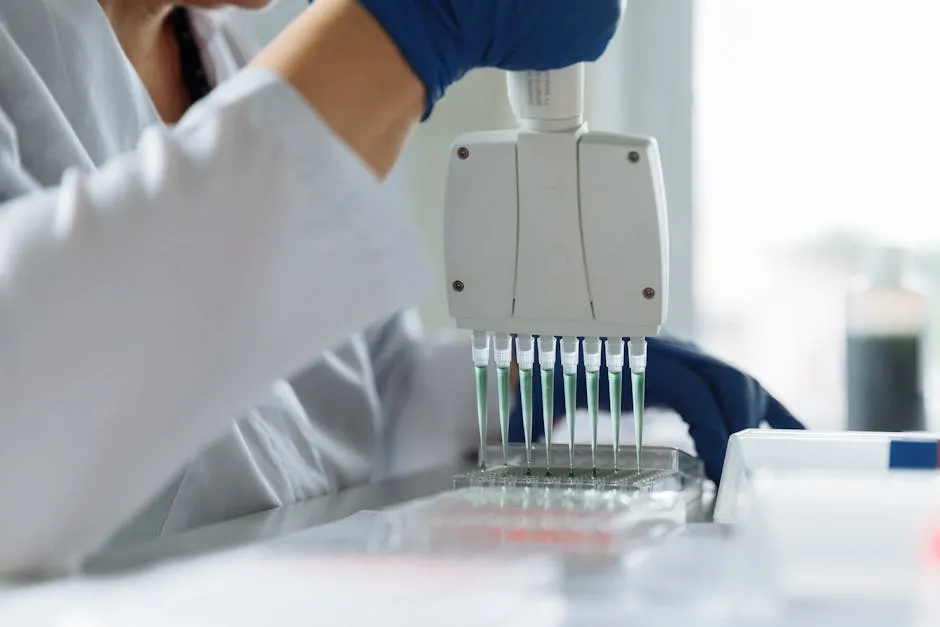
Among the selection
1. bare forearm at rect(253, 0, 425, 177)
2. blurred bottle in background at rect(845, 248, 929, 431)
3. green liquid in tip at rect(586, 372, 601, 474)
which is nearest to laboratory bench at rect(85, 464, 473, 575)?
green liquid in tip at rect(586, 372, 601, 474)

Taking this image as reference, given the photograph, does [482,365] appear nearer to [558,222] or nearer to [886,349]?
[558,222]

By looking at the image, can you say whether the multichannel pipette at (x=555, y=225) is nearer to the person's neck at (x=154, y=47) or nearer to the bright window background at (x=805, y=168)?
the person's neck at (x=154, y=47)

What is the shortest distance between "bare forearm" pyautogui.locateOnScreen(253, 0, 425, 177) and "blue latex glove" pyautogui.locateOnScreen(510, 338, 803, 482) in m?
0.43

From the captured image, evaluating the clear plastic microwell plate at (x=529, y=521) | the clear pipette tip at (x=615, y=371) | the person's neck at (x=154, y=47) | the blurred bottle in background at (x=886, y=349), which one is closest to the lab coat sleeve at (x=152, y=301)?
the clear plastic microwell plate at (x=529, y=521)

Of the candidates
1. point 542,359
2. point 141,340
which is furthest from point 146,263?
point 542,359

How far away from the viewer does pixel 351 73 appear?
2.04ft

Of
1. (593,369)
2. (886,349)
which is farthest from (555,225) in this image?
(886,349)

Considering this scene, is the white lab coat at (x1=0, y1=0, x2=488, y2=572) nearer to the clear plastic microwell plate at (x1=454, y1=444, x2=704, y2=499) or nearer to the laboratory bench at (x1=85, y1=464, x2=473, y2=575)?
the laboratory bench at (x1=85, y1=464, x2=473, y2=575)

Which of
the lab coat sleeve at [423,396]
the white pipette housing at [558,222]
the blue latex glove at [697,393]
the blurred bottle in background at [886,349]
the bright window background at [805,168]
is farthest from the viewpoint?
the bright window background at [805,168]

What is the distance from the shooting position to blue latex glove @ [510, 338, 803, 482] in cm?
96

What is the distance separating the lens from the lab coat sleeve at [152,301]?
0.57m

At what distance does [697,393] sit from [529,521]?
0.36 m

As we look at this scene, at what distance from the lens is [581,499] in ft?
2.42

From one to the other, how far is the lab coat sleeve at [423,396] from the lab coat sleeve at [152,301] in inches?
20.6
